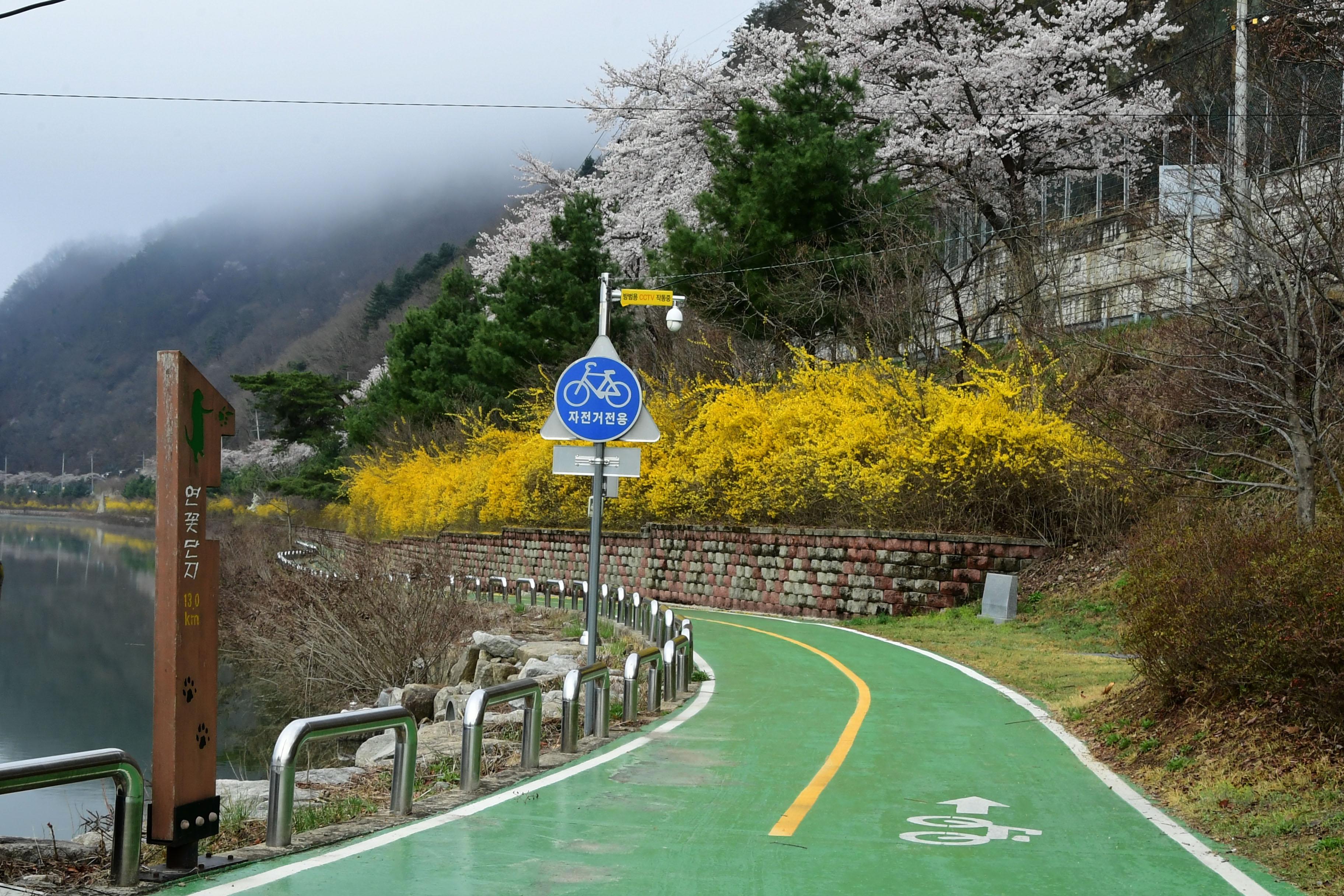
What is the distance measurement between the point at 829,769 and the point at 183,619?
5430 mm

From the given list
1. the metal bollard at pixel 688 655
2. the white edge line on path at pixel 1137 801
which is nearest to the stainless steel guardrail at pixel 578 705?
the metal bollard at pixel 688 655

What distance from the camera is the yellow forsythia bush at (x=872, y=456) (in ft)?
79.9

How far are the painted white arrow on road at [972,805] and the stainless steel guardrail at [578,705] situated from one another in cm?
295

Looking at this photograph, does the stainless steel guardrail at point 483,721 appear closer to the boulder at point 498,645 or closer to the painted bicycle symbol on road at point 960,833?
the painted bicycle symbol on road at point 960,833

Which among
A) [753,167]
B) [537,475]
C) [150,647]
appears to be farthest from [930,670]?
[150,647]

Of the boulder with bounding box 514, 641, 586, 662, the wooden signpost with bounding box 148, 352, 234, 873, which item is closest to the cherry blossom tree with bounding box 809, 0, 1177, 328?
the boulder with bounding box 514, 641, 586, 662

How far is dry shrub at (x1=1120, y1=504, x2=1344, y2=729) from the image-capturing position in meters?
8.63

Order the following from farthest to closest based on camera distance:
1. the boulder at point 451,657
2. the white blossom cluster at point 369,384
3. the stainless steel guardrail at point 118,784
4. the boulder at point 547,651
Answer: the white blossom cluster at point 369,384
the boulder at point 451,657
the boulder at point 547,651
the stainless steel guardrail at point 118,784

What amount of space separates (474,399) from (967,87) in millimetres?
25261

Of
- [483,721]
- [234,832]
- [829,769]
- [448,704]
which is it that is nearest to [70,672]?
[448,704]

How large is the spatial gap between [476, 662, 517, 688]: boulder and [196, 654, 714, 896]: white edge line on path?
255 inches

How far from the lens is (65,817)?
667 inches

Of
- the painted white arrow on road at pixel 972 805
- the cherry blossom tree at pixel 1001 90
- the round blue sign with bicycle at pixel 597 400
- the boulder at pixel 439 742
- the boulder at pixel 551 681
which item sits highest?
the cherry blossom tree at pixel 1001 90

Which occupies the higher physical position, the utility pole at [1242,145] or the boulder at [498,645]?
the utility pole at [1242,145]
